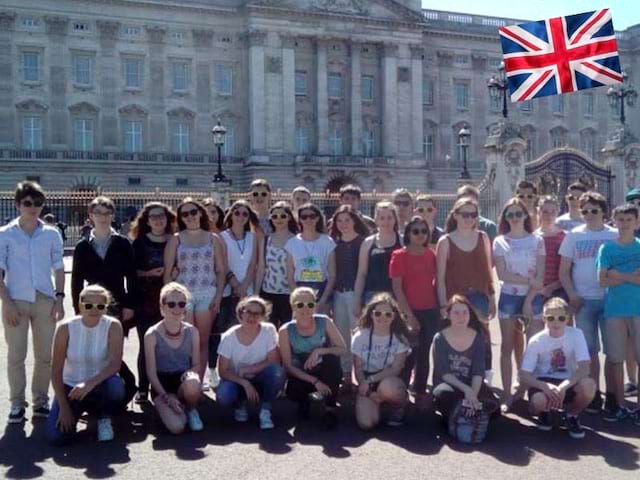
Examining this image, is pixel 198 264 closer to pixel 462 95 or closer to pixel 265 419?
pixel 265 419

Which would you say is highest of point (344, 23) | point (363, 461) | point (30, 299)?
point (344, 23)

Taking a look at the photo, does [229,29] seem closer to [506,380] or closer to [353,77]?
[353,77]

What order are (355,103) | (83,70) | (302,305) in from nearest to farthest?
(302,305)
(83,70)
(355,103)

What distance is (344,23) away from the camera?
1967 inches

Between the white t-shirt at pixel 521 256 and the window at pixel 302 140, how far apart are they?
4235 cm

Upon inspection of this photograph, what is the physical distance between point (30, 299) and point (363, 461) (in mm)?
3416

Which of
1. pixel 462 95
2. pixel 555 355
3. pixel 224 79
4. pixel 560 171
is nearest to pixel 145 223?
pixel 555 355

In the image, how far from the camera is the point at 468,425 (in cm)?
629

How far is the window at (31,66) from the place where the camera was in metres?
44.2

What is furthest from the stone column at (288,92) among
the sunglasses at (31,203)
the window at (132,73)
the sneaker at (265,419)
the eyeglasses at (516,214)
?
the sneaker at (265,419)

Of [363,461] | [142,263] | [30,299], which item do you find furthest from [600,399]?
[30,299]

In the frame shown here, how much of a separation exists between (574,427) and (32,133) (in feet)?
142

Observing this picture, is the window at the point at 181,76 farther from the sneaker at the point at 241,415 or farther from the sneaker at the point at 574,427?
the sneaker at the point at 574,427

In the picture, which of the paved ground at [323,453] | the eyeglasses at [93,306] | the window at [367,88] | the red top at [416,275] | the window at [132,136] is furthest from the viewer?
the window at [367,88]
